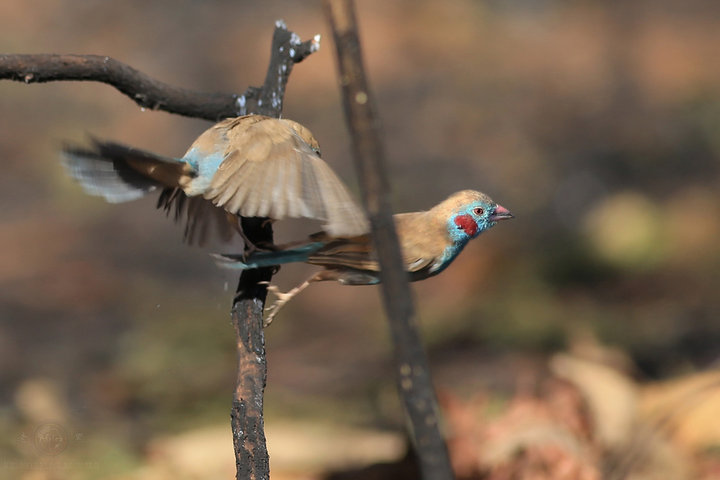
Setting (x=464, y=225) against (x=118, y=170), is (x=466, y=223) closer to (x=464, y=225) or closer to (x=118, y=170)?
(x=464, y=225)

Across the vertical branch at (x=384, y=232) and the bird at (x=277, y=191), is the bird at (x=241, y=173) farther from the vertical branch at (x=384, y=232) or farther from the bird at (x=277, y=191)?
the vertical branch at (x=384, y=232)

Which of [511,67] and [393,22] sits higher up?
[393,22]

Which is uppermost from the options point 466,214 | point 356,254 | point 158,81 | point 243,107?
point 158,81

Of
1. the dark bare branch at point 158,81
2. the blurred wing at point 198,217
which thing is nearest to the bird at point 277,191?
the blurred wing at point 198,217

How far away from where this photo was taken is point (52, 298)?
A: 586 cm

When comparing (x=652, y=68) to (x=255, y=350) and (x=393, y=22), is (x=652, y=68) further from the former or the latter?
(x=255, y=350)

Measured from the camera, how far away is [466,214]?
8.16 ft

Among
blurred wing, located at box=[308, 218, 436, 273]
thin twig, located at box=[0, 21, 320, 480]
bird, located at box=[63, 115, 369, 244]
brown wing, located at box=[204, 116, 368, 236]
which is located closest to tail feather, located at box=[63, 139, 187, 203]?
bird, located at box=[63, 115, 369, 244]

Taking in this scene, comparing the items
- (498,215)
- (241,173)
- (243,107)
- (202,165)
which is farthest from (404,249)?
(243,107)

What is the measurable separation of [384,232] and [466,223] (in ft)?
2.95

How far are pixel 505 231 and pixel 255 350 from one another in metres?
4.76

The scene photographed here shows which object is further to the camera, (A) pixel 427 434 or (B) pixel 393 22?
(B) pixel 393 22

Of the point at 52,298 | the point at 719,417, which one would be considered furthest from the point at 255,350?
the point at 52,298

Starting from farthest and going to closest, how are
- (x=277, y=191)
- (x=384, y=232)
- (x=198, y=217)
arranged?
(x=198, y=217) → (x=277, y=191) → (x=384, y=232)
